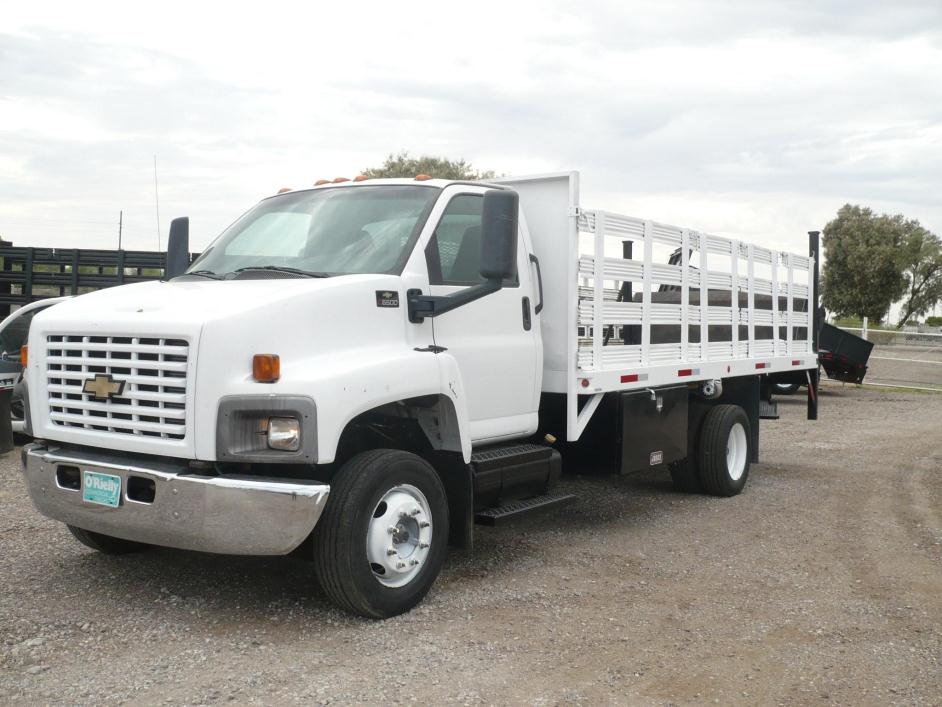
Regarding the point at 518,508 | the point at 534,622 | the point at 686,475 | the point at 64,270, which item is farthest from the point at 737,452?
the point at 64,270

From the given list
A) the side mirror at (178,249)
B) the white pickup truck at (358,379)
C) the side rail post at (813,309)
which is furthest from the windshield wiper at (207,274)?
the side rail post at (813,309)

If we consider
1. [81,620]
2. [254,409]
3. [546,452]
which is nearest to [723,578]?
[546,452]

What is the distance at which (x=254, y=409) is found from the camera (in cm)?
457

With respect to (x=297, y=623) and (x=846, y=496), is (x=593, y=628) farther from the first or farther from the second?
(x=846, y=496)

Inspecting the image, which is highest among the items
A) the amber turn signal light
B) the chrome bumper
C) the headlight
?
the amber turn signal light

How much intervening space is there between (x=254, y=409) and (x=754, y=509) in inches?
216

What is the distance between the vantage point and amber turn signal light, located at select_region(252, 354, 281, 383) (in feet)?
15.3

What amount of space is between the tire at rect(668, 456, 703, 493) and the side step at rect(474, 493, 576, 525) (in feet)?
8.71

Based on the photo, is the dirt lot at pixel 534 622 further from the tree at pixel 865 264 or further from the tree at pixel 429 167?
the tree at pixel 865 264

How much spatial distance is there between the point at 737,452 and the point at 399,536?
16.5 ft

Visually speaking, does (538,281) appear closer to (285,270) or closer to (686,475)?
(285,270)

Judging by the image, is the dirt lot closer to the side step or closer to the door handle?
the side step

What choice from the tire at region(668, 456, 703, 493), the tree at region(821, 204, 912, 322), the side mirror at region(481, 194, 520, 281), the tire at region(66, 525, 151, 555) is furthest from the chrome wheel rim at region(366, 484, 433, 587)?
the tree at region(821, 204, 912, 322)

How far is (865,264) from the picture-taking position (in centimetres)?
5100
